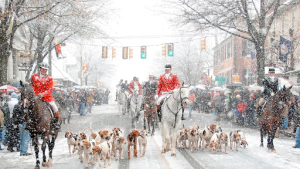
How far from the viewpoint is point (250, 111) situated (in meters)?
19.2

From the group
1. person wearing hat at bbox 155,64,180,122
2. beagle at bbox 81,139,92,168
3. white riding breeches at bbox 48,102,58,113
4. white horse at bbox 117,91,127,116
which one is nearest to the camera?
beagle at bbox 81,139,92,168

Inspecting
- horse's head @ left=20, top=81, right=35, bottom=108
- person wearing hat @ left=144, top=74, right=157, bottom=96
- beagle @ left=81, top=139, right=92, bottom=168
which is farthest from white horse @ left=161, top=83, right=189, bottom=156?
person wearing hat @ left=144, top=74, right=157, bottom=96

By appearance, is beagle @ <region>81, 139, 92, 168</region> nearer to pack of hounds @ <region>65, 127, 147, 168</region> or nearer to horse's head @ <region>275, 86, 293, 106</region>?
pack of hounds @ <region>65, 127, 147, 168</region>

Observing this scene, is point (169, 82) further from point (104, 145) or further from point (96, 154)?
point (96, 154)

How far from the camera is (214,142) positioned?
10109 mm

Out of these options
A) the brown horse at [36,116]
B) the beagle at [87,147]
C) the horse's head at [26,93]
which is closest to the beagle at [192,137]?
the beagle at [87,147]

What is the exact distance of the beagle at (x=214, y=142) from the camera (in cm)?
1006

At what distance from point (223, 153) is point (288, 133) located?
6.36 m

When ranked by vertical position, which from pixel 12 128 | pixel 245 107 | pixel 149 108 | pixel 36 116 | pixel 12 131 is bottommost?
pixel 12 131

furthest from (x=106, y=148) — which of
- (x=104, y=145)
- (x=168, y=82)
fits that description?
(x=168, y=82)

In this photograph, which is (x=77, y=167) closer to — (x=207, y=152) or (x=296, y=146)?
(x=207, y=152)

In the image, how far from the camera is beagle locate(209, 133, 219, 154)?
33.0 feet

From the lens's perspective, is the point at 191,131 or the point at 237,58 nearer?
the point at 191,131

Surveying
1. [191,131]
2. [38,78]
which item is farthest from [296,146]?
[38,78]
